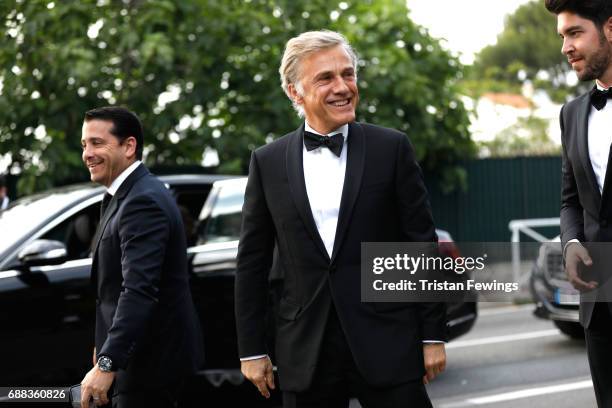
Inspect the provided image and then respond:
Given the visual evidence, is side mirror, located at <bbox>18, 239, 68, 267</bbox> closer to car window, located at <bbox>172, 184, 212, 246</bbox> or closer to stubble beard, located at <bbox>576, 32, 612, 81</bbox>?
car window, located at <bbox>172, 184, 212, 246</bbox>

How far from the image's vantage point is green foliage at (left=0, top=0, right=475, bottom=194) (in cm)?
1046

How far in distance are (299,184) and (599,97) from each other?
1084mm

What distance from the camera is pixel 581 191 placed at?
131 inches

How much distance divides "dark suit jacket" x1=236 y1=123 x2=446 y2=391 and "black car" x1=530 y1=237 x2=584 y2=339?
5.16 m

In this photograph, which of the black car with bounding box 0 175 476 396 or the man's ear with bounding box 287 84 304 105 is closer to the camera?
the man's ear with bounding box 287 84 304 105

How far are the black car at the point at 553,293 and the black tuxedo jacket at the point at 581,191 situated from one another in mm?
4821

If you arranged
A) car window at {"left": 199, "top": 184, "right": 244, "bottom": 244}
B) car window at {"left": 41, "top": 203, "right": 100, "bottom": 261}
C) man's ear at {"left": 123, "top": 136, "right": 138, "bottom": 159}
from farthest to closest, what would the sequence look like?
car window at {"left": 199, "top": 184, "right": 244, "bottom": 244}, car window at {"left": 41, "top": 203, "right": 100, "bottom": 261}, man's ear at {"left": 123, "top": 136, "right": 138, "bottom": 159}

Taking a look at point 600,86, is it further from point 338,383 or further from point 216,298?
point 216,298

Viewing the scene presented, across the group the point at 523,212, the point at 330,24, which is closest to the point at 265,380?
the point at 330,24

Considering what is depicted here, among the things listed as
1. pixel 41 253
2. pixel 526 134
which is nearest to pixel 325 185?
pixel 41 253

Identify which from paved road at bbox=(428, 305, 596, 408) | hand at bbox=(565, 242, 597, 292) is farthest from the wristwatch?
paved road at bbox=(428, 305, 596, 408)

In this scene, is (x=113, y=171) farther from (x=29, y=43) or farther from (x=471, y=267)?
(x=29, y=43)

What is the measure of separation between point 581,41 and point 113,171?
1.91 m

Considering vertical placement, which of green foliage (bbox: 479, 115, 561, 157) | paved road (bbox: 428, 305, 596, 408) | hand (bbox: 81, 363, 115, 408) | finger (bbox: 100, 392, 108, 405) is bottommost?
green foliage (bbox: 479, 115, 561, 157)
